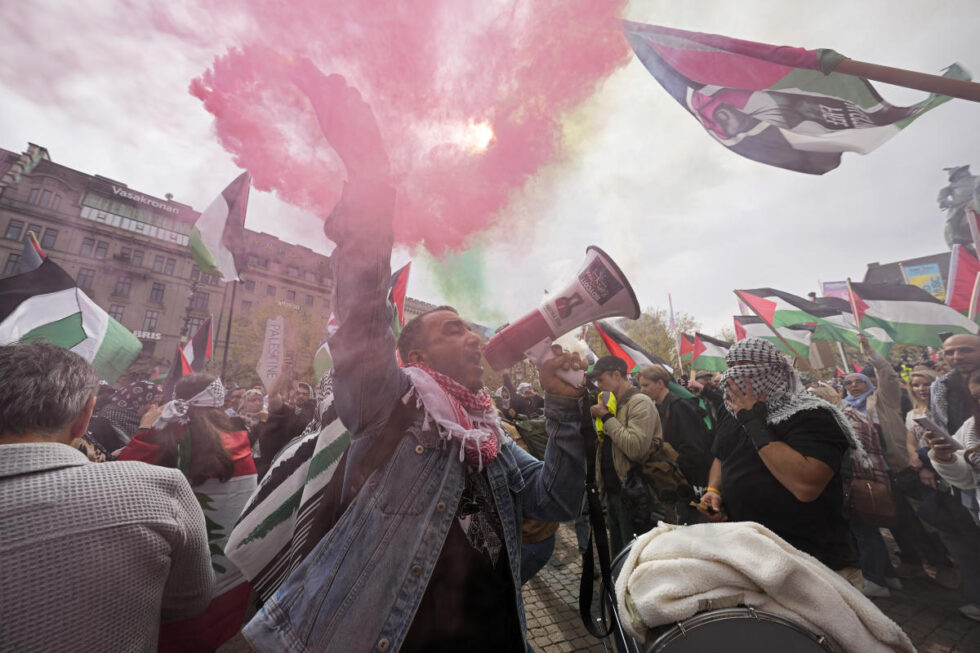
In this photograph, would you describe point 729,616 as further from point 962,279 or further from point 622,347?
point 962,279

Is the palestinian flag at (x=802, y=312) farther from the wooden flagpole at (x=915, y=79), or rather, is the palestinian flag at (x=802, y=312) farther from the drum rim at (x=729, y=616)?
the drum rim at (x=729, y=616)

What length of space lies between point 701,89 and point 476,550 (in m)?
4.60

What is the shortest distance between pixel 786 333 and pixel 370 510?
11.3m

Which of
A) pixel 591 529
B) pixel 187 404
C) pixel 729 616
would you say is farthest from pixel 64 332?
pixel 729 616

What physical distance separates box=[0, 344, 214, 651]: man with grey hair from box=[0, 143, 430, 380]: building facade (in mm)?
27206

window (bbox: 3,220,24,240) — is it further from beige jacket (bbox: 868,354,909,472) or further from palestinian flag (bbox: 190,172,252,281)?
beige jacket (bbox: 868,354,909,472)

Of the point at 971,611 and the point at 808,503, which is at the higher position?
the point at 808,503

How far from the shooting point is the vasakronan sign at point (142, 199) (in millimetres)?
30578

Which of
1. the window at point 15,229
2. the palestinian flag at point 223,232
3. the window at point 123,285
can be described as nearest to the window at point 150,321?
the window at point 123,285

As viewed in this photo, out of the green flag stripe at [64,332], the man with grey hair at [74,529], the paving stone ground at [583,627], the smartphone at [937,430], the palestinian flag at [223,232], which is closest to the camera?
the man with grey hair at [74,529]

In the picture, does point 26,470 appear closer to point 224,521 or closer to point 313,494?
point 313,494

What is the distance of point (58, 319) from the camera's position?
5.26m

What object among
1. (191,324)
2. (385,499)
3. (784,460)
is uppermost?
(191,324)

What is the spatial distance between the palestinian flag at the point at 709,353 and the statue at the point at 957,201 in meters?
13.4
